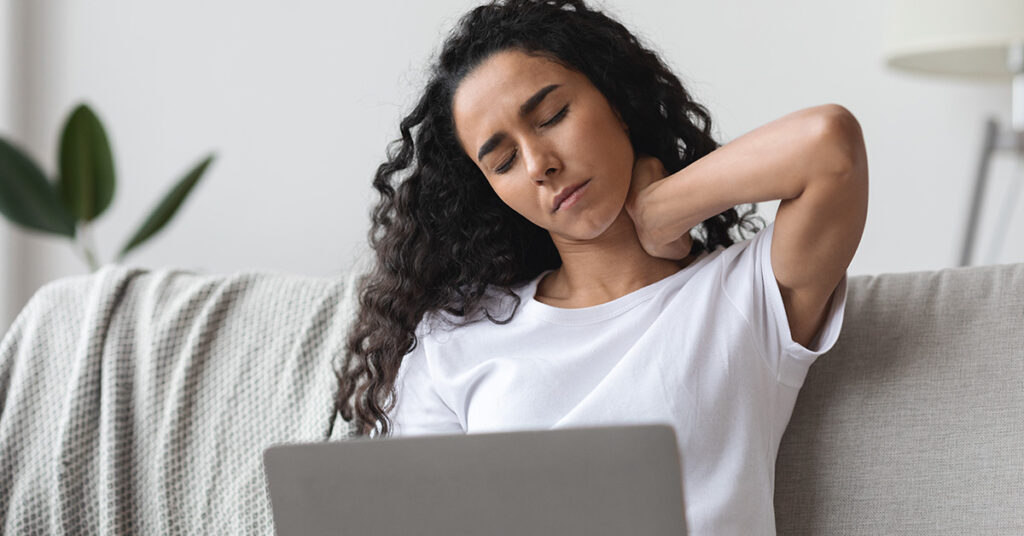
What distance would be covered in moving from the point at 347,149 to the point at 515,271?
1.47m

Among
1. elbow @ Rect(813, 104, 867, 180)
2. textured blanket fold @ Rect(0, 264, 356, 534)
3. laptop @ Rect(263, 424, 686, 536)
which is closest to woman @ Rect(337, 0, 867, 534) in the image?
elbow @ Rect(813, 104, 867, 180)

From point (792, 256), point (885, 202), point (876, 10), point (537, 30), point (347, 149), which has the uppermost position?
point (537, 30)

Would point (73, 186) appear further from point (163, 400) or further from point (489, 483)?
point (489, 483)

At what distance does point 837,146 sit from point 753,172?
86 mm

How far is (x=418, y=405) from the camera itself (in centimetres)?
121

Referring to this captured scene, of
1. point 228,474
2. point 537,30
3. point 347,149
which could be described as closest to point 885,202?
point 347,149

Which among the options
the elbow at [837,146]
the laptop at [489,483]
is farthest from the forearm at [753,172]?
the laptop at [489,483]

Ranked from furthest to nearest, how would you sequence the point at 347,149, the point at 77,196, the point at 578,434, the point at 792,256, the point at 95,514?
the point at 347,149 < the point at 77,196 < the point at 95,514 < the point at 792,256 < the point at 578,434

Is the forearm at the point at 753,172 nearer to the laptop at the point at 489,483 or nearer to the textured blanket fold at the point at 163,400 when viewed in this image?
the laptop at the point at 489,483

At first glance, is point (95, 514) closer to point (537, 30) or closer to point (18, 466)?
point (18, 466)

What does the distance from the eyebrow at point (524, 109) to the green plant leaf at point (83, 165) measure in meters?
1.46

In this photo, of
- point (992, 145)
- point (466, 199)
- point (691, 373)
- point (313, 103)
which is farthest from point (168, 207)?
point (992, 145)

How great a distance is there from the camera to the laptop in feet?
2.33

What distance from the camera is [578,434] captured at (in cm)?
71
